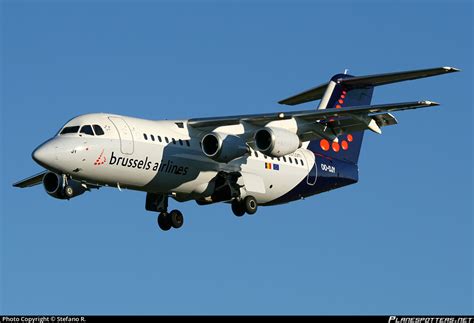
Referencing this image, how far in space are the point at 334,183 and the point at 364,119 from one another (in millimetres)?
3453

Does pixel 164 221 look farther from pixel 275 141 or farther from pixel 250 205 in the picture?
pixel 275 141

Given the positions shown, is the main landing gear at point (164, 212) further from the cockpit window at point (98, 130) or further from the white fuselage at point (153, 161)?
the cockpit window at point (98, 130)

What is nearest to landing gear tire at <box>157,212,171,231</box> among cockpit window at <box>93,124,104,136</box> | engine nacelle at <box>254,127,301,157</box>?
engine nacelle at <box>254,127,301,157</box>

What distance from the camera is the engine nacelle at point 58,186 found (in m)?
28.2

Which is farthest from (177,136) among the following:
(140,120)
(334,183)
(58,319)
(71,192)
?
(58,319)

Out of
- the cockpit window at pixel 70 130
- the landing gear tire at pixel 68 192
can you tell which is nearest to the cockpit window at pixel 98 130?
the cockpit window at pixel 70 130

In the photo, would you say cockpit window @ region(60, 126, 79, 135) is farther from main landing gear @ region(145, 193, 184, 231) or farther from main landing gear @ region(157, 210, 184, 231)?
main landing gear @ region(157, 210, 184, 231)

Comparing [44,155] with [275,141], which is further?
[275,141]

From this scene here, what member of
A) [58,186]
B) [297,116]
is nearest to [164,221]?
[58,186]

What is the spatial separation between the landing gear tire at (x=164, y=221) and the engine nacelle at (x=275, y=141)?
303 centimetres

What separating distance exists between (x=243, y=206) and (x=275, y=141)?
2.07 meters

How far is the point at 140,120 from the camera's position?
93.1 feet

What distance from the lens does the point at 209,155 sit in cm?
2830

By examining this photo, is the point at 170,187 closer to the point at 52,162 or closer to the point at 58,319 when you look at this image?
the point at 52,162
